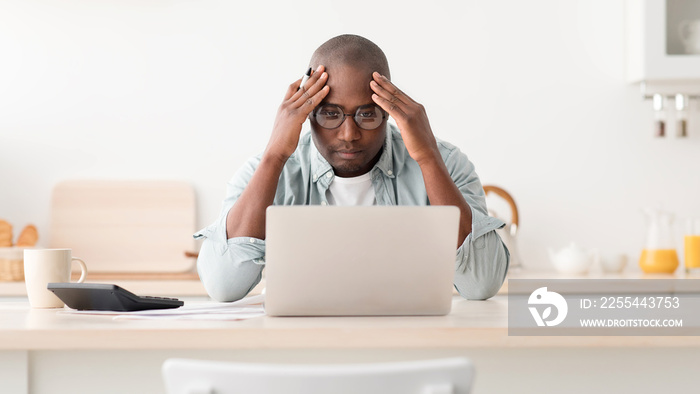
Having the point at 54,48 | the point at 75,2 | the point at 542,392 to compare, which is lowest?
the point at 542,392

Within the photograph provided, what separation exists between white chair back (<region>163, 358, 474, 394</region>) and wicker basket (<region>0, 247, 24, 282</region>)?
6.27 ft

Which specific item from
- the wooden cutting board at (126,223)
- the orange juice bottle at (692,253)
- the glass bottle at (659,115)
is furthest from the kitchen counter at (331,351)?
the glass bottle at (659,115)

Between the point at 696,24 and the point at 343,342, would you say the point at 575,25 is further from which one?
the point at 343,342

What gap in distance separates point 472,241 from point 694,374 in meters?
0.51

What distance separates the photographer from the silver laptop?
0.95 metres

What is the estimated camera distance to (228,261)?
1432 mm

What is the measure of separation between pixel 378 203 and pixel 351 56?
32 cm

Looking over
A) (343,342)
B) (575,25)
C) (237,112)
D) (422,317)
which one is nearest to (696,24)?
(575,25)

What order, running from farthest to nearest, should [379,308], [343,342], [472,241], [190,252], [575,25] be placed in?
[575,25] < [190,252] < [472,241] < [379,308] < [343,342]

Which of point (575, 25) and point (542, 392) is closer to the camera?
point (542, 392)

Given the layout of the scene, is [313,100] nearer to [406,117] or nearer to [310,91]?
[310,91]

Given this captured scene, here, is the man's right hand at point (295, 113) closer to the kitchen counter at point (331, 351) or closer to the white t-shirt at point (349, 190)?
the white t-shirt at point (349, 190)

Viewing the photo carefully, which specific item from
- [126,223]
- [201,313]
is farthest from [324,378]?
[126,223]

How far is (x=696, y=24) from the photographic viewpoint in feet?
8.57
